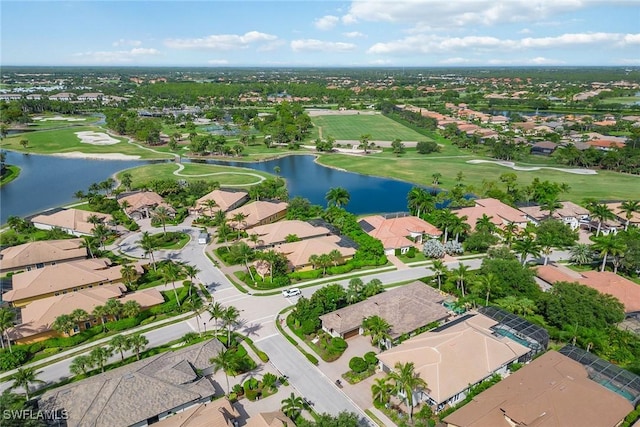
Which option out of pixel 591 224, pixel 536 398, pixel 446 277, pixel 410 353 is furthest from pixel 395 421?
pixel 591 224

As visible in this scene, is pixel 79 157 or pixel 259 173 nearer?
pixel 259 173

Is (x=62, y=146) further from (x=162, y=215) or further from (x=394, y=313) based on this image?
(x=394, y=313)

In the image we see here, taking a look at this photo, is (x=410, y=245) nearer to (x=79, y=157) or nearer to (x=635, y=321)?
(x=635, y=321)

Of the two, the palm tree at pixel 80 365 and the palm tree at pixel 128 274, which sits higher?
the palm tree at pixel 128 274

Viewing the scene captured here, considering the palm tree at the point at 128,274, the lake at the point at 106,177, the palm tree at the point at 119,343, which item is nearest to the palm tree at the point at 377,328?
the palm tree at the point at 119,343

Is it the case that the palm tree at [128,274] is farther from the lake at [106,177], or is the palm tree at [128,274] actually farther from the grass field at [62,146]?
the grass field at [62,146]

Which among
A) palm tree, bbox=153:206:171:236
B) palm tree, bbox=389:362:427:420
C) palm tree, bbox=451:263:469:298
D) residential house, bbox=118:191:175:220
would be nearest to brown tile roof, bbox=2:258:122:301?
palm tree, bbox=153:206:171:236

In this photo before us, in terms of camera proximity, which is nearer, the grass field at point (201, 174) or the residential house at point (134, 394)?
the residential house at point (134, 394)

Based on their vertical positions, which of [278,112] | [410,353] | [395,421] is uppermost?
[278,112]
